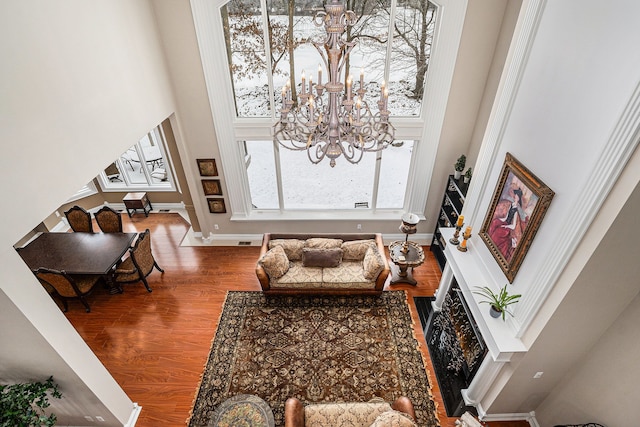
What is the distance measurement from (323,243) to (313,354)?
6.04 ft

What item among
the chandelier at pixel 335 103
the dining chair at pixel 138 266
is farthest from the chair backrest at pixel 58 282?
the chandelier at pixel 335 103

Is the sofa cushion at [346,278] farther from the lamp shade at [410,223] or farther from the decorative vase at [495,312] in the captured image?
the decorative vase at [495,312]

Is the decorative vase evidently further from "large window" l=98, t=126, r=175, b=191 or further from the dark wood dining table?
"large window" l=98, t=126, r=175, b=191

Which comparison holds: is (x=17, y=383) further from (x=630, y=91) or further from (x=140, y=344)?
(x=630, y=91)

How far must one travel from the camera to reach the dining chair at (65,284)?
16.8 ft

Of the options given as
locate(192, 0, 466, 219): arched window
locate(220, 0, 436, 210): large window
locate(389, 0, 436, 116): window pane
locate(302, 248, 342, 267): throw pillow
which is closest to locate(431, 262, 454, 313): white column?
locate(302, 248, 342, 267): throw pillow

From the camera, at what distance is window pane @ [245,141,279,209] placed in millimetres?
6500

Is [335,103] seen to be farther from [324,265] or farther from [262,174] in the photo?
[262,174]

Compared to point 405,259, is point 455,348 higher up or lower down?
lower down

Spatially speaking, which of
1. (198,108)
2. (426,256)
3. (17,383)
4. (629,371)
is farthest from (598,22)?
(17,383)

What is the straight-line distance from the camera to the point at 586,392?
11.5 ft

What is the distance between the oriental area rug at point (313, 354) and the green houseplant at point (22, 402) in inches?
64.6

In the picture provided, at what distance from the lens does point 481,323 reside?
383cm

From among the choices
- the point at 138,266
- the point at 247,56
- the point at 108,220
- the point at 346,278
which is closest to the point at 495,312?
the point at 346,278
